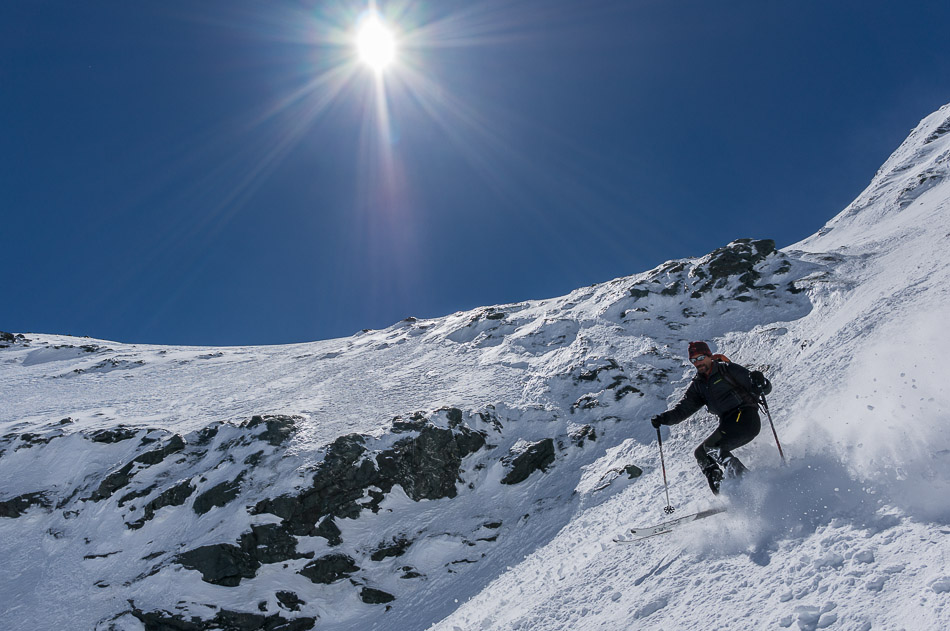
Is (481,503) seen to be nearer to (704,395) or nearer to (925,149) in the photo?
(704,395)

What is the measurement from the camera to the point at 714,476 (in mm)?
7848

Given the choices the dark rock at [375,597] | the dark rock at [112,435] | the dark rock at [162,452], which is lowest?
the dark rock at [375,597]

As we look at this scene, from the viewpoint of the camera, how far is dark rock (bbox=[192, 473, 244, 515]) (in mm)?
20719

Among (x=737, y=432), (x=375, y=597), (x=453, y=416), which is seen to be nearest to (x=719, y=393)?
(x=737, y=432)

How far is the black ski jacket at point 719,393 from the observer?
27.1 ft

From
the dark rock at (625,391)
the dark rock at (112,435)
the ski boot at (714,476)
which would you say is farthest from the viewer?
the dark rock at (112,435)

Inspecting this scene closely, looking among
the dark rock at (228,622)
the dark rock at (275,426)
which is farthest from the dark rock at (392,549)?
the dark rock at (275,426)

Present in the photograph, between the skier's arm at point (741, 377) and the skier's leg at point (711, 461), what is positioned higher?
the skier's arm at point (741, 377)

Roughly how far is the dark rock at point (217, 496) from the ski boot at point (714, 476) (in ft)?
65.1

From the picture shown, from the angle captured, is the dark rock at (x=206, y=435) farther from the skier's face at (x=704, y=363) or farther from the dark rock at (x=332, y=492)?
the skier's face at (x=704, y=363)

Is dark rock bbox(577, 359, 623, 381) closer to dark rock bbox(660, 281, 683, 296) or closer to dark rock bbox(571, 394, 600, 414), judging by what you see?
dark rock bbox(571, 394, 600, 414)

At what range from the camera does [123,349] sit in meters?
60.4

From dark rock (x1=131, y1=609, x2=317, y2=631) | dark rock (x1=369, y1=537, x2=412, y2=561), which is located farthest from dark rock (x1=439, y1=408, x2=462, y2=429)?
Result: dark rock (x1=131, y1=609, x2=317, y2=631)

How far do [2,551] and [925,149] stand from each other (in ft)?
329
